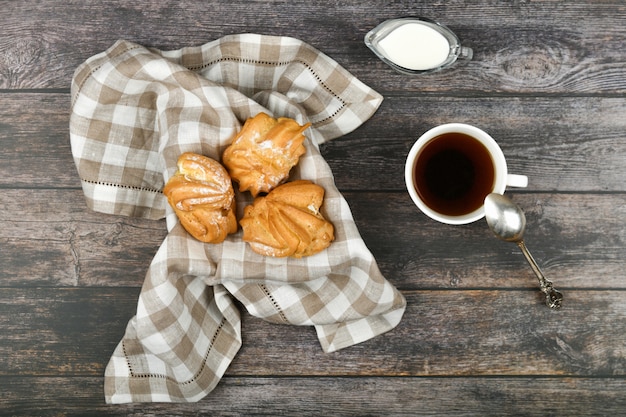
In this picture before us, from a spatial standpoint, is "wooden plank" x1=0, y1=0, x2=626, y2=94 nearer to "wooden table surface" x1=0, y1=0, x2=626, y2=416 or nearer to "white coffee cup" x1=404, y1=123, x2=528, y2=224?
"wooden table surface" x1=0, y1=0, x2=626, y2=416

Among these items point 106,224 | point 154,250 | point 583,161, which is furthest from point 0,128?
point 583,161

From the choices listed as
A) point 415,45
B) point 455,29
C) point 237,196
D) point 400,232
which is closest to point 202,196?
point 237,196

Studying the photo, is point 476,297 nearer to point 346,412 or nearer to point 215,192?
point 346,412

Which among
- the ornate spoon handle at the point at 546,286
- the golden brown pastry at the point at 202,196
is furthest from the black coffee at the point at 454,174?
the golden brown pastry at the point at 202,196

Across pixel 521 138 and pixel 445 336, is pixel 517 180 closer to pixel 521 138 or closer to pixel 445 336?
pixel 521 138

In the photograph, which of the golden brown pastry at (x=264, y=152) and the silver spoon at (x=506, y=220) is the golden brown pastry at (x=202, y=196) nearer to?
the golden brown pastry at (x=264, y=152)

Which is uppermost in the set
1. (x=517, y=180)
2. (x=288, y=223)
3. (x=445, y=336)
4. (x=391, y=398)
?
(x=517, y=180)

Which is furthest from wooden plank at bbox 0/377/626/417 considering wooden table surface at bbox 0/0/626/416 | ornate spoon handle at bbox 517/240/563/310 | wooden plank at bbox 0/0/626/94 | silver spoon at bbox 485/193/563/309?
wooden plank at bbox 0/0/626/94
